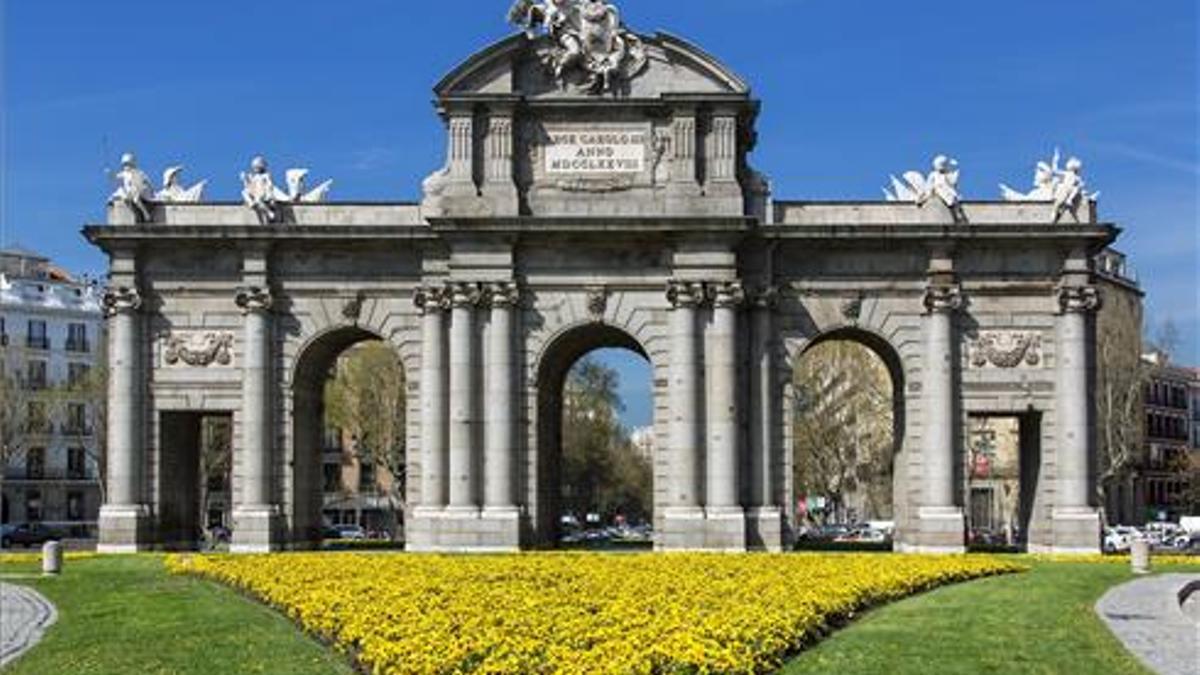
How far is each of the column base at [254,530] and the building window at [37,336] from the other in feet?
201

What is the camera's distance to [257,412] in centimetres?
5678

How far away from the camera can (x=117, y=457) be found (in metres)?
57.0

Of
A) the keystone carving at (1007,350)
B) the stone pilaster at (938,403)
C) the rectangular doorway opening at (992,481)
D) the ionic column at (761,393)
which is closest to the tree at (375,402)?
the rectangular doorway opening at (992,481)

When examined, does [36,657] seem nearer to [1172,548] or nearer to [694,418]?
[694,418]

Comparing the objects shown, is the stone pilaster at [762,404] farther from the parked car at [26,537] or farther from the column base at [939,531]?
the parked car at [26,537]

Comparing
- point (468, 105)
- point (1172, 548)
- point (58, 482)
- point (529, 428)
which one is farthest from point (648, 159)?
point (58, 482)

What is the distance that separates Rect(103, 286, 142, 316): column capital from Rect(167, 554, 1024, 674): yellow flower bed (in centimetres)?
1198

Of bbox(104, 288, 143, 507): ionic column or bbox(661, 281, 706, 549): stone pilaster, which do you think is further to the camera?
bbox(104, 288, 143, 507): ionic column

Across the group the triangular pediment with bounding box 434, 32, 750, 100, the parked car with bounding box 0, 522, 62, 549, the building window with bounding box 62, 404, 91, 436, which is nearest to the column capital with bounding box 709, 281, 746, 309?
the triangular pediment with bounding box 434, 32, 750, 100

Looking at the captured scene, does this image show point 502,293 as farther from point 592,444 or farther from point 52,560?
point 592,444

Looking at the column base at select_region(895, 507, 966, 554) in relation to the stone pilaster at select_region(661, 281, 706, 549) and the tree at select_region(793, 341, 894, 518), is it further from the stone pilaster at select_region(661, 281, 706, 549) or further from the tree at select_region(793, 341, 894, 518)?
the tree at select_region(793, 341, 894, 518)

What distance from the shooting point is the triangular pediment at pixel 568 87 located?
182 ft

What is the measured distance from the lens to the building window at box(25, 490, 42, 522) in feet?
364

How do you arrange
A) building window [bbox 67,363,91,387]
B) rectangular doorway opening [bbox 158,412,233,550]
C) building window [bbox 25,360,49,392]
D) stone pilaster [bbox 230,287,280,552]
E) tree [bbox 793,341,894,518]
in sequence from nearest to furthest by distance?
stone pilaster [bbox 230,287,280,552]
rectangular doorway opening [bbox 158,412,233,550]
tree [bbox 793,341,894,518]
building window [bbox 25,360,49,392]
building window [bbox 67,363,91,387]
